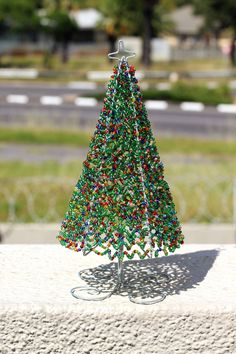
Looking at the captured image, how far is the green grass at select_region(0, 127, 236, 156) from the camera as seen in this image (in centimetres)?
1625

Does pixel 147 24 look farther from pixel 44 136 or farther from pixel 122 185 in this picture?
pixel 122 185

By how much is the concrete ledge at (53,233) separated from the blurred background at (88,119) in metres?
0.02

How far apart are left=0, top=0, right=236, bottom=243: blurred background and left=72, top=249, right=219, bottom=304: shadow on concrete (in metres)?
4.18

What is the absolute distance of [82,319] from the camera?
11.8ft

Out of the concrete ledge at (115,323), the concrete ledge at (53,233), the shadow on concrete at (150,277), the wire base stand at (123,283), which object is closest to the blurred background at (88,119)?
the concrete ledge at (53,233)

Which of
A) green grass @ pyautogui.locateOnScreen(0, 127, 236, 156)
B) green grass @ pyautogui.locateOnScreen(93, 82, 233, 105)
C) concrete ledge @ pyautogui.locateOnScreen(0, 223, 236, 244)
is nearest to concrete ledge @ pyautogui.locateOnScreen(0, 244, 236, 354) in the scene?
concrete ledge @ pyautogui.locateOnScreen(0, 223, 236, 244)

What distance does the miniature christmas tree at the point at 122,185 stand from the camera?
3.68 m

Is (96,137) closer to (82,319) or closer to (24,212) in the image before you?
(82,319)

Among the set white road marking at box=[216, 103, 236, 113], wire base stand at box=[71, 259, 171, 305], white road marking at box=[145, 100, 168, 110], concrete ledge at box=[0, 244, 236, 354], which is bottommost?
concrete ledge at box=[0, 244, 236, 354]

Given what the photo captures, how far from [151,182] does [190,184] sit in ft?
26.7

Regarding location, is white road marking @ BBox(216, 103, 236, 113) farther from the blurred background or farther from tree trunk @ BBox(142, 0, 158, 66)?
tree trunk @ BBox(142, 0, 158, 66)

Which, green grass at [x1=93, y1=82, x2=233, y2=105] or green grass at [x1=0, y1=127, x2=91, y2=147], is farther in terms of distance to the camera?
green grass at [x1=93, y1=82, x2=233, y2=105]

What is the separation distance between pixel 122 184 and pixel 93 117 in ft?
59.9

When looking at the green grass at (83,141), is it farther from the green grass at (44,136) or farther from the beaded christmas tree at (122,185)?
the beaded christmas tree at (122,185)
